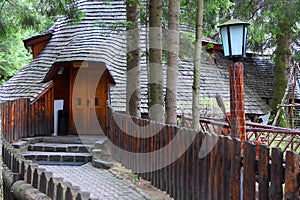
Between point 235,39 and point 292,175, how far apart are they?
2444 mm

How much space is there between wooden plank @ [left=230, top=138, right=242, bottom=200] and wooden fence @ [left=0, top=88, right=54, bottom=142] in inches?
266

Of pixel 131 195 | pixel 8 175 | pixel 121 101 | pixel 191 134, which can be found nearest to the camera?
pixel 8 175

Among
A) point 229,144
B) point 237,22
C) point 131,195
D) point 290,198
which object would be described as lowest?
point 131,195

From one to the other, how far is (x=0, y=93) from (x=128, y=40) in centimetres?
714

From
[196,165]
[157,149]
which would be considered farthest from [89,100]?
[196,165]

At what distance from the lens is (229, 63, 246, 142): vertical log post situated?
4.83 meters

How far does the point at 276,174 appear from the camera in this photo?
132 inches

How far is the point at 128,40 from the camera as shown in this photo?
9391mm

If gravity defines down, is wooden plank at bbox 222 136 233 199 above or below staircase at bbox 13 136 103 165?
above

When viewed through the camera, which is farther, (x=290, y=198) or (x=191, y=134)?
(x=191, y=134)

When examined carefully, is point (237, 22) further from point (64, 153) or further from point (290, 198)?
point (64, 153)

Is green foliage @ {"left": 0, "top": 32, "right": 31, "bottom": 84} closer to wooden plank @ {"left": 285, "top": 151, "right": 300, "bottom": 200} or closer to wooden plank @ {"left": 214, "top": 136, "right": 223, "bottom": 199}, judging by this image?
wooden plank @ {"left": 214, "top": 136, "right": 223, "bottom": 199}

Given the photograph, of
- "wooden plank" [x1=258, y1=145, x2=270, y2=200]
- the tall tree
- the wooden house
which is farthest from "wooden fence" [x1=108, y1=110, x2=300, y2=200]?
the tall tree

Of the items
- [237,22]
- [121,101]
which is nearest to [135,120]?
[237,22]
